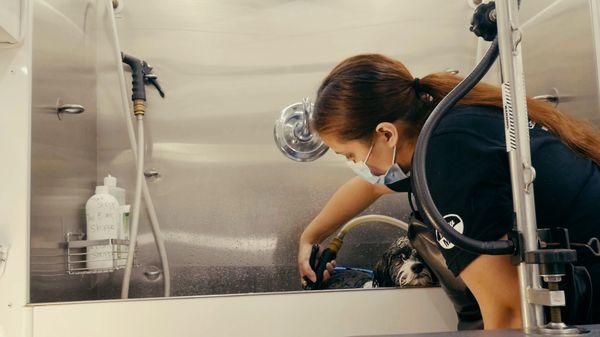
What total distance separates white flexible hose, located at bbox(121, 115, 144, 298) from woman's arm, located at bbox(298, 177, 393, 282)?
1.71ft

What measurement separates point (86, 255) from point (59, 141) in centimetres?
32

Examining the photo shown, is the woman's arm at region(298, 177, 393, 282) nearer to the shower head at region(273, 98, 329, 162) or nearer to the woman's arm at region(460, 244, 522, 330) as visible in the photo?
the shower head at region(273, 98, 329, 162)

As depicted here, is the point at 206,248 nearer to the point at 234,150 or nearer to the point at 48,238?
the point at 234,150

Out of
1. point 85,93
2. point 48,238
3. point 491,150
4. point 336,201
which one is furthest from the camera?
point 336,201

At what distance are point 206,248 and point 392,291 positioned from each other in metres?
0.65

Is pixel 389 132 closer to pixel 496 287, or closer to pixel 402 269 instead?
pixel 402 269

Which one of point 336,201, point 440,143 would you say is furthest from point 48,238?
point 440,143

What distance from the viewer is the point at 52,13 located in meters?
1.47

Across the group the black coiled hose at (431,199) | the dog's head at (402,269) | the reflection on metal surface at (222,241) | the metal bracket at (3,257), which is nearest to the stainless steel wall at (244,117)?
the reflection on metal surface at (222,241)

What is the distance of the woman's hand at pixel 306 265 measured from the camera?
1.73 metres

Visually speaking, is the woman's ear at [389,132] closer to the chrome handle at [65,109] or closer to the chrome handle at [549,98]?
the chrome handle at [549,98]

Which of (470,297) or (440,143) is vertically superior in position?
(440,143)

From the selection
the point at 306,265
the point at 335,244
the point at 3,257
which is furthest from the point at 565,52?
the point at 3,257

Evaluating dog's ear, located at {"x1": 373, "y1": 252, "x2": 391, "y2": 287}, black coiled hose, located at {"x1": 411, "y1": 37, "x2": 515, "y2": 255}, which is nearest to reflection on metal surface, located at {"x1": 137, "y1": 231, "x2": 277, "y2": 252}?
dog's ear, located at {"x1": 373, "y1": 252, "x2": 391, "y2": 287}
